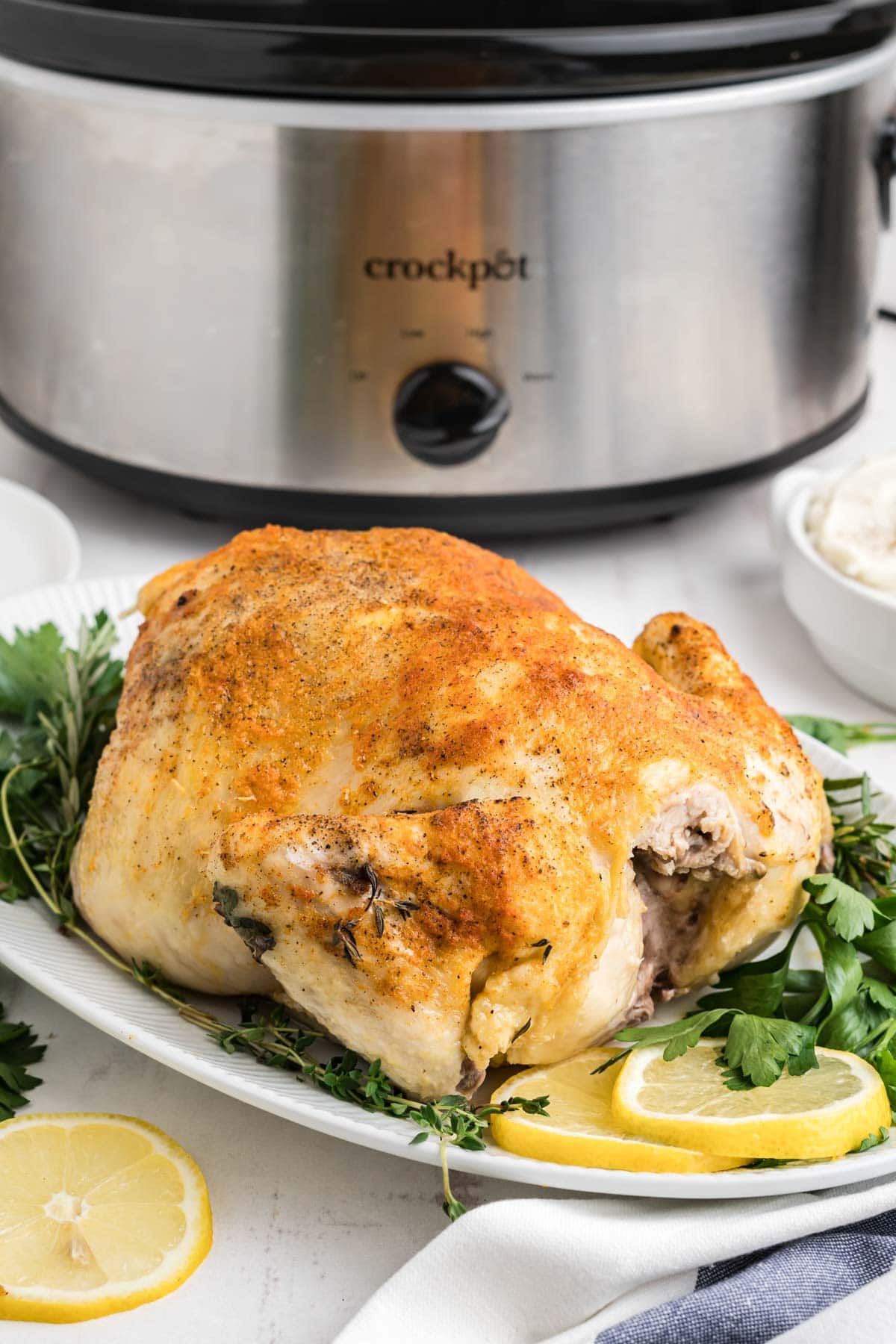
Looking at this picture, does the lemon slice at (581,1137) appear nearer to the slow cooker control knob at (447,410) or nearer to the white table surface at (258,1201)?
the white table surface at (258,1201)

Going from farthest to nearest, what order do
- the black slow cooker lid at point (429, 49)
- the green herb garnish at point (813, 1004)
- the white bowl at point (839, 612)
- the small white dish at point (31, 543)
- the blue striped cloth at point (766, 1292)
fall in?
the small white dish at point (31, 543)
the white bowl at point (839, 612)
the black slow cooker lid at point (429, 49)
the green herb garnish at point (813, 1004)
the blue striped cloth at point (766, 1292)

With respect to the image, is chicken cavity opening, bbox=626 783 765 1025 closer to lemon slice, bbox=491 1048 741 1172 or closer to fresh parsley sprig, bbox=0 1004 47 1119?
lemon slice, bbox=491 1048 741 1172

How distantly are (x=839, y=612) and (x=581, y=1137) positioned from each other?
1034 millimetres

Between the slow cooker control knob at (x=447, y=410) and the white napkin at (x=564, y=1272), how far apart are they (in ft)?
3.74

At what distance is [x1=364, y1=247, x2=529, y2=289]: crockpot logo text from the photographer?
1.91 m

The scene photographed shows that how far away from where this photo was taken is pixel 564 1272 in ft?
3.46

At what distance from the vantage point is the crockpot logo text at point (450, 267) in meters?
1.91

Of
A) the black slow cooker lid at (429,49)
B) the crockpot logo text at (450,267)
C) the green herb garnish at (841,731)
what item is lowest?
the green herb garnish at (841,731)

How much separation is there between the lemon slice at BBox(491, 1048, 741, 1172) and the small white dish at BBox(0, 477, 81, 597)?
44.3 inches

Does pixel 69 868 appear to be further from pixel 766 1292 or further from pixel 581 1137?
pixel 766 1292

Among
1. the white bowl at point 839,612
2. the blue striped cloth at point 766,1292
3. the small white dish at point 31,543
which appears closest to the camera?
the blue striped cloth at point 766,1292

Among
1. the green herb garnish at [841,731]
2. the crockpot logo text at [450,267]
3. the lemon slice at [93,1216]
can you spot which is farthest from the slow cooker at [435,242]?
the lemon slice at [93,1216]

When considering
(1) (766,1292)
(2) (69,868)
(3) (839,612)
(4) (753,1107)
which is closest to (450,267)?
(3) (839,612)

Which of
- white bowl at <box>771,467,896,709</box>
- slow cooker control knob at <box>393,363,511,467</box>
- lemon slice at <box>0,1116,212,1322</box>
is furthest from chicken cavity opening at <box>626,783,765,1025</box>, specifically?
slow cooker control knob at <box>393,363,511,467</box>
